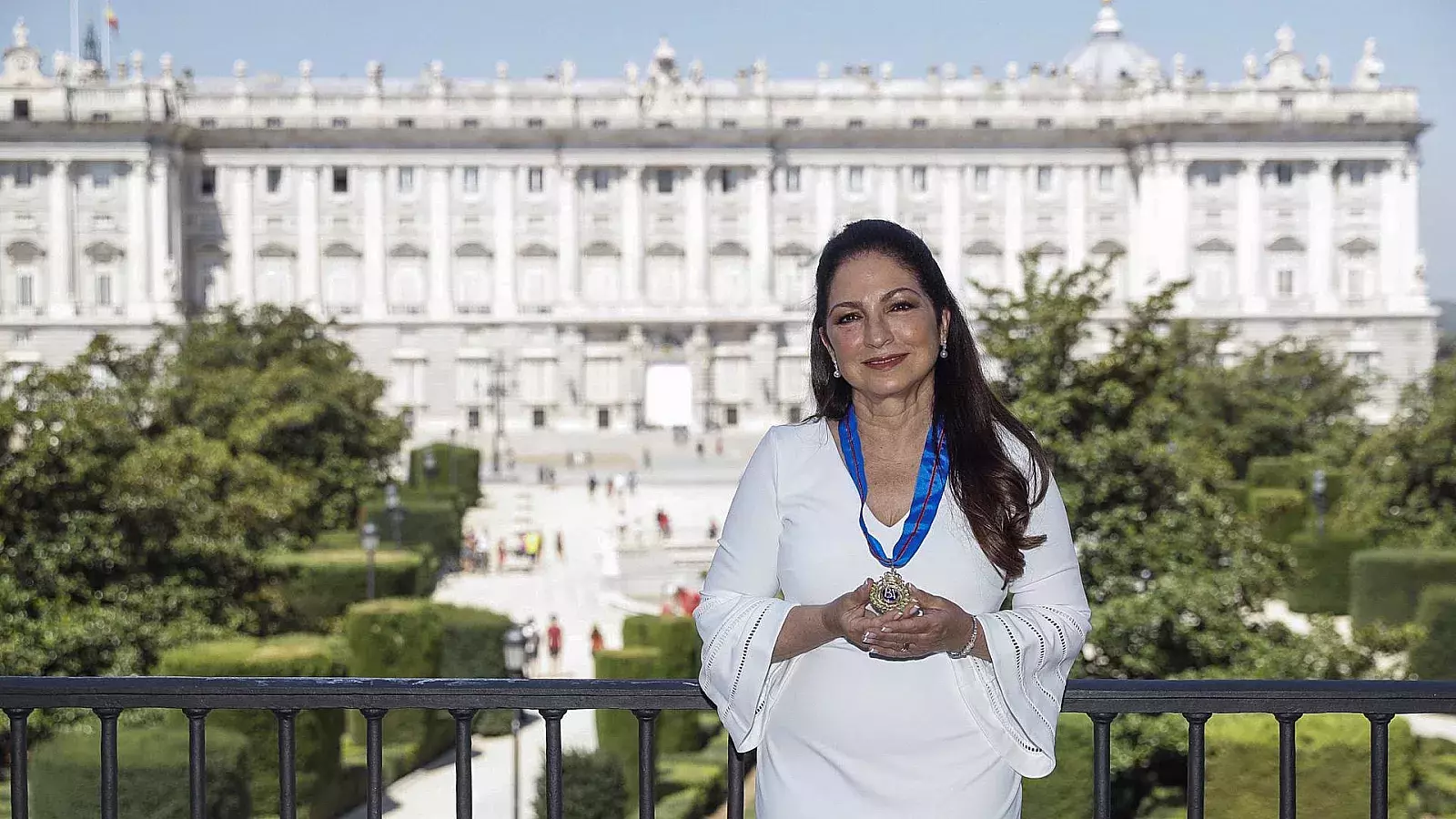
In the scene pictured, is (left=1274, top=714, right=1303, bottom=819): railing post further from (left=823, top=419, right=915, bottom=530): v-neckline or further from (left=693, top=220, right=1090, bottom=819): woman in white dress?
(left=823, top=419, right=915, bottom=530): v-neckline

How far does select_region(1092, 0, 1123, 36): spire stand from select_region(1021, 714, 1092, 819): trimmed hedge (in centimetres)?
7438

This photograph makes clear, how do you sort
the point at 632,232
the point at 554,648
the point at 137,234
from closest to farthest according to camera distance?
the point at 554,648
the point at 137,234
the point at 632,232

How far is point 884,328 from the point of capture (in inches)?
137

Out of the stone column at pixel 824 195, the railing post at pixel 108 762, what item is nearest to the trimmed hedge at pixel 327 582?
the railing post at pixel 108 762

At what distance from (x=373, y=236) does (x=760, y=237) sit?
15.2 meters

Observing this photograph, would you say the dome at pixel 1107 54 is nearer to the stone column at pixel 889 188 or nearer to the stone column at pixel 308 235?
the stone column at pixel 889 188

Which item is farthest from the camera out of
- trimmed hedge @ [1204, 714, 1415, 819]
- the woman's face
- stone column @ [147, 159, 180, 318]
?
stone column @ [147, 159, 180, 318]

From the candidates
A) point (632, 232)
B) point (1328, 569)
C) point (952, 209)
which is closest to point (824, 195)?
point (952, 209)

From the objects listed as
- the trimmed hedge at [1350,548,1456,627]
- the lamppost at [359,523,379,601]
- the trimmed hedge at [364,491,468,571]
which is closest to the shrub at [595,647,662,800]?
the lamppost at [359,523,379,601]

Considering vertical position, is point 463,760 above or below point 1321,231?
below

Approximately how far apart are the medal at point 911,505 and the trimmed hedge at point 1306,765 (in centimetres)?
898

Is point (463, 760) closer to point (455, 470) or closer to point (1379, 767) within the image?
point (1379, 767)

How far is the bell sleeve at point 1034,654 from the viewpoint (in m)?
3.33

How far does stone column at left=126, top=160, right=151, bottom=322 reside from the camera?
61969 millimetres
